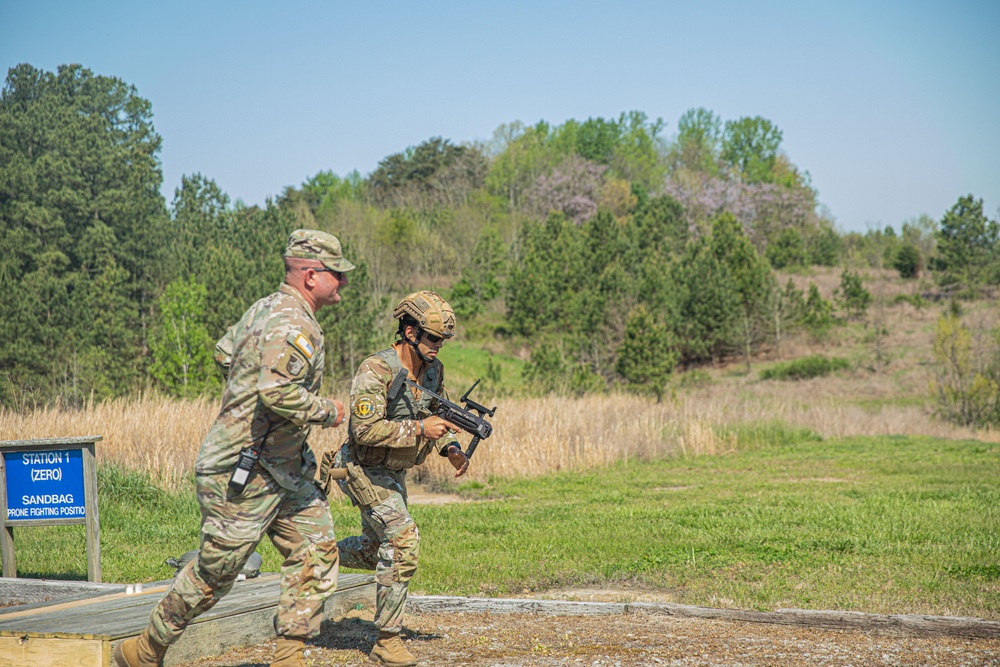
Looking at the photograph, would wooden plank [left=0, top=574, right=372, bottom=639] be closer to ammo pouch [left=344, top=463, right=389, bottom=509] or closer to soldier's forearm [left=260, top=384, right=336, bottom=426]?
ammo pouch [left=344, top=463, right=389, bottom=509]

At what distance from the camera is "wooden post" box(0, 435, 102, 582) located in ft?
25.1

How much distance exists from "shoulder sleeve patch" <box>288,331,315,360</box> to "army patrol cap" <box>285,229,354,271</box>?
1.57 ft

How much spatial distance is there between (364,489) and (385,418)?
416 millimetres

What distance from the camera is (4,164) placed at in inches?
1427

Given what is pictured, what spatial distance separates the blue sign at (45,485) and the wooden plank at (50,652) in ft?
8.92

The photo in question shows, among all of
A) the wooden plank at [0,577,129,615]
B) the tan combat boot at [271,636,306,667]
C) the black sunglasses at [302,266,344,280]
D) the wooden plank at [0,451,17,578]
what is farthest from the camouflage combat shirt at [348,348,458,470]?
the wooden plank at [0,451,17,578]

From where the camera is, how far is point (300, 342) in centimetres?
466

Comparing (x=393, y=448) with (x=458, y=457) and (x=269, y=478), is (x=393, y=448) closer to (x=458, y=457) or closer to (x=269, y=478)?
(x=458, y=457)

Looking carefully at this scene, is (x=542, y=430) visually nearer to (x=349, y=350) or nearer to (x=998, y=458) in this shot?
(x=998, y=458)

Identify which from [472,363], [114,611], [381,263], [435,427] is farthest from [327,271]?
[381,263]

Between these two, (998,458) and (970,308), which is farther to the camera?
(970,308)

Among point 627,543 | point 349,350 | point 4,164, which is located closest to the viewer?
point 627,543

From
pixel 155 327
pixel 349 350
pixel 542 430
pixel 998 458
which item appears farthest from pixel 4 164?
pixel 998 458

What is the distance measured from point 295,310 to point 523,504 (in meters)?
9.25
